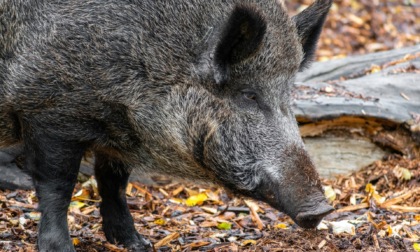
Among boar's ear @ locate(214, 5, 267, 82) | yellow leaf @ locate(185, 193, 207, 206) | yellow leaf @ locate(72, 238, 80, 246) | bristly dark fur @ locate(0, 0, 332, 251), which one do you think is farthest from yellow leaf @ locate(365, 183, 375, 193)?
yellow leaf @ locate(72, 238, 80, 246)

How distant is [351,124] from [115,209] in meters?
2.73

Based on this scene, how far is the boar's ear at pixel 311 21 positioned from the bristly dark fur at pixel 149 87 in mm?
235

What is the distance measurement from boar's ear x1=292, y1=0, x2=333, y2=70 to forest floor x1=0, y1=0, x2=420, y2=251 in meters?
1.27

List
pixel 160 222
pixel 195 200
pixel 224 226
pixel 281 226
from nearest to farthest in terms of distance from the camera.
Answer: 1. pixel 281 226
2. pixel 224 226
3. pixel 160 222
4. pixel 195 200

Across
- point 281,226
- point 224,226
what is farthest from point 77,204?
point 281,226

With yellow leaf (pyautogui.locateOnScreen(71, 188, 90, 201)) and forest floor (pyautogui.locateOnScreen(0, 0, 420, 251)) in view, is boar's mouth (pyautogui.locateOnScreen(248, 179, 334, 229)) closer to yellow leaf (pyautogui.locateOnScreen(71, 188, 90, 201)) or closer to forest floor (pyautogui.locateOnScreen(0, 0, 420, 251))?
forest floor (pyautogui.locateOnScreen(0, 0, 420, 251))

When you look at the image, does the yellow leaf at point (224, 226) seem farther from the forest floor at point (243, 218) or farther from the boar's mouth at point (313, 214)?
the boar's mouth at point (313, 214)

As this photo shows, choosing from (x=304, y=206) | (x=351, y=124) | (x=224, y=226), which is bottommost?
(x=224, y=226)

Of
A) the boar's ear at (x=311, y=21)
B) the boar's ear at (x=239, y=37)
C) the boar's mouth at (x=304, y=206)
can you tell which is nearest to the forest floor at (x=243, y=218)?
the boar's mouth at (x=304, y=206)

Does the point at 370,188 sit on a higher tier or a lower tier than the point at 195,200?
higher

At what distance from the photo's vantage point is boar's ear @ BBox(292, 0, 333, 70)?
5.82 meters

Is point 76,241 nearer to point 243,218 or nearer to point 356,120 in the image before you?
point 243,218

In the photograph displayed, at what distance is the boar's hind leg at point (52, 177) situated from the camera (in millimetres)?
5488

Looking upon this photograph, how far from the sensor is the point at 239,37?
17.0 ft
